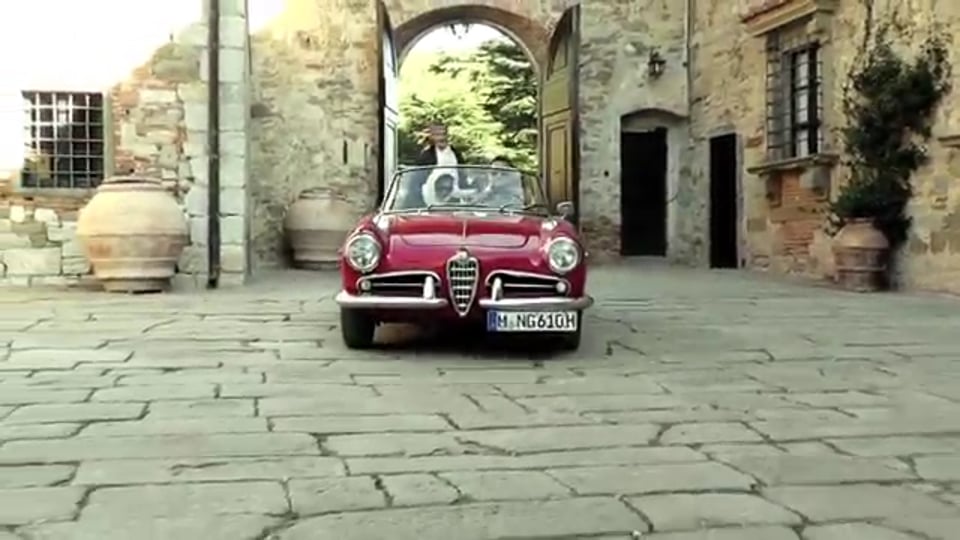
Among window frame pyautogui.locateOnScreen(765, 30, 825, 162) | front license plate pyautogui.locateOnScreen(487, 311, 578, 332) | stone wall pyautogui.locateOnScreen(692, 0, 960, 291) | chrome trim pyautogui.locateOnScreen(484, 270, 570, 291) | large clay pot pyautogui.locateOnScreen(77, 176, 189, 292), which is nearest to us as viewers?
front license plate pyautogui.locateOnScreen(487, 311, 578, 332)

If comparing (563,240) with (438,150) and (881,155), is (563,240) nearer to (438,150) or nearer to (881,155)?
(438,150)

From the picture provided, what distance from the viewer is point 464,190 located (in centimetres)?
685

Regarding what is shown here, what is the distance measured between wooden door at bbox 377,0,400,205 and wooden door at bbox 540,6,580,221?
2054 mm

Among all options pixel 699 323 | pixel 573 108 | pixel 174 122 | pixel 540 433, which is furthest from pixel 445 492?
pixel 573 108

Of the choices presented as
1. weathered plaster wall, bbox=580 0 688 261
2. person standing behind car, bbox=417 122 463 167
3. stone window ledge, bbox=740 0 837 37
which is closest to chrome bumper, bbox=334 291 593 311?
person standing behind car, bbox=417 122 463 167

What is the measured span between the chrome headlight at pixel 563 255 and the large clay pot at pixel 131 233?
15.4ft

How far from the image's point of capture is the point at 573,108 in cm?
1320

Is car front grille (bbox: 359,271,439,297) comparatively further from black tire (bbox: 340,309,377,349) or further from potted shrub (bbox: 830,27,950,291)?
potted shrub (bbox: 830,27,950,291)

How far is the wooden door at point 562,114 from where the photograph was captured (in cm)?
1324

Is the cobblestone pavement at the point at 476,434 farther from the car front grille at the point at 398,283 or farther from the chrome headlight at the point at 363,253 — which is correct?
the chrome headlight at the point at 363,253

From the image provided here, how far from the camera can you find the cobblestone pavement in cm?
295

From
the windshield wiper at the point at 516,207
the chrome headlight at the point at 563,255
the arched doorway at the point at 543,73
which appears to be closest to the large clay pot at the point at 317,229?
the arched doorway at the point at 543,73

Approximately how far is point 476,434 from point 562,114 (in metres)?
10.2

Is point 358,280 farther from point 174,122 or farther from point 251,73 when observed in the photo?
point 251,73
